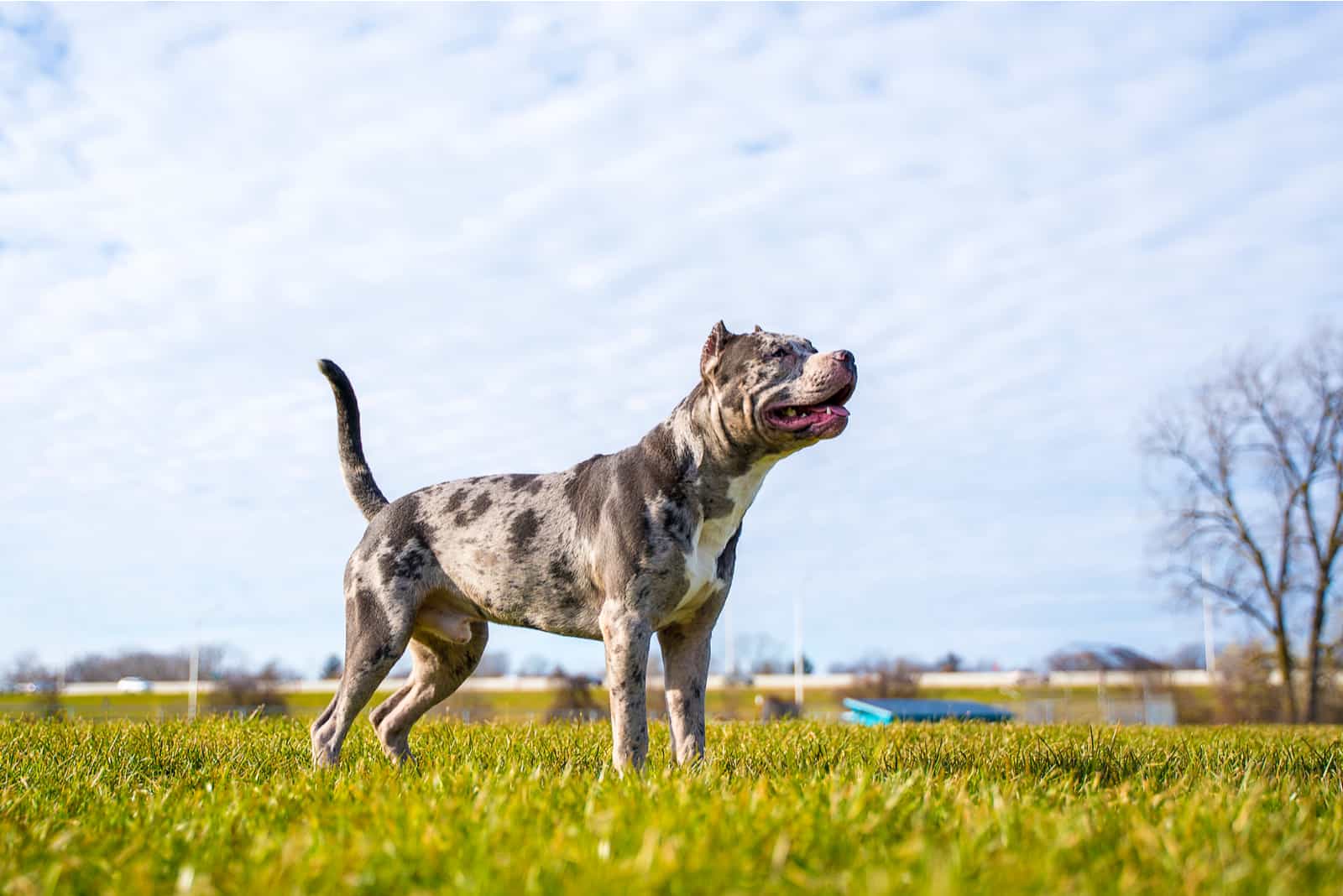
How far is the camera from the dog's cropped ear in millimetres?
6000

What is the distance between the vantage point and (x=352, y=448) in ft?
24.6

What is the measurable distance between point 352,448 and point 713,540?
2.82 meters

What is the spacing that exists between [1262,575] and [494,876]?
102 feet

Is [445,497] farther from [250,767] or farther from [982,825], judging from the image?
[982,825]

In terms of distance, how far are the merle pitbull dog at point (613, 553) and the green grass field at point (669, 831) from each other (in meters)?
0.72

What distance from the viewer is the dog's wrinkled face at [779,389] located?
5.68 meters

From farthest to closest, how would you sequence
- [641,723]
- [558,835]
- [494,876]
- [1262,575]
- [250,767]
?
[1262,575], [250,767], [641,723], [558,835], [494,876]

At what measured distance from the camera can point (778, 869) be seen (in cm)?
288

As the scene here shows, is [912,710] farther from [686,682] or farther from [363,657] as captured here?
[363,657]

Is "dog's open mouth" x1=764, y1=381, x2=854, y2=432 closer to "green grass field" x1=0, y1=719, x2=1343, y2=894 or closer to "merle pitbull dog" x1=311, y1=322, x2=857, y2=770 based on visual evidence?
"merle pitbull dog" x1=311, y1=322, x2=857, y2=770

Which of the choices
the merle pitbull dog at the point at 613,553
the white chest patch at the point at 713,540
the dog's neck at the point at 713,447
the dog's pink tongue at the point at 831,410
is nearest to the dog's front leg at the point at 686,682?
the merle pitbull dog at the point at 613,553

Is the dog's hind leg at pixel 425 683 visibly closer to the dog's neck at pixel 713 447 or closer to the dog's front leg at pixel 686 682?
the dog's front leg at pixel 686 682

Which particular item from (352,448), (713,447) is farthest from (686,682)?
(352,448)

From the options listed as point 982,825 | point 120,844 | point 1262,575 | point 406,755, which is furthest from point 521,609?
point 1262,575
